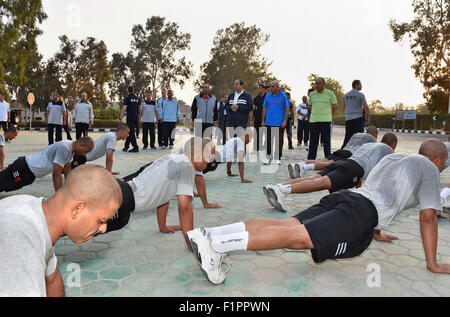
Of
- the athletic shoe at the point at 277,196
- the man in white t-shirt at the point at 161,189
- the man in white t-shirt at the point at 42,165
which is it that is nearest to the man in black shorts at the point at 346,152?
the athletic shoe at the point at 277,196

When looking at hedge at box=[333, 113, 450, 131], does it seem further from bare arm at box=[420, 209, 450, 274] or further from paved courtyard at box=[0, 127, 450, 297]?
bare arm at box=[420, 209, 450, 274]

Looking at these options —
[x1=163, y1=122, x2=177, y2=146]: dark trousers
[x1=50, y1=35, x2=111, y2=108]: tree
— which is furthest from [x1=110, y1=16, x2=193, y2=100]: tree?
[x1=163, y1=122, x2=177, y2=146]: dark trousers

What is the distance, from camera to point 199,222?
13.2ft

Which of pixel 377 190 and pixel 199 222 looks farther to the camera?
pixel 199 222

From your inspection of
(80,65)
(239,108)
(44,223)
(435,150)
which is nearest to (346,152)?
(435,150)

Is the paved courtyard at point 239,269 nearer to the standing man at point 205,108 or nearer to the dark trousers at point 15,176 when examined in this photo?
the dark trousers at point 15,176

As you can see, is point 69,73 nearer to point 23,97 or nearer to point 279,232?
point 23,97

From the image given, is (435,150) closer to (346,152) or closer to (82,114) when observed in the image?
(346,152)

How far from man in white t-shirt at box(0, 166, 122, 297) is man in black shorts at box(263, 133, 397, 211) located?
120 inches

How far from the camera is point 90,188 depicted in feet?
5.03

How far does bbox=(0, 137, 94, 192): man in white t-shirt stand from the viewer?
4.50 metres

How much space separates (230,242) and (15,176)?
3.47 m

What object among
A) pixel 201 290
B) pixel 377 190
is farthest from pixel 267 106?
pixel 201 290
